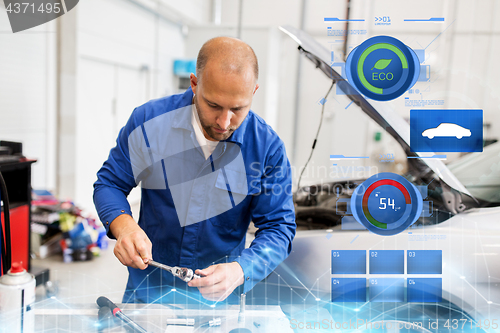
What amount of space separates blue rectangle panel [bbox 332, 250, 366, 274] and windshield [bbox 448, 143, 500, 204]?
48 centimetres

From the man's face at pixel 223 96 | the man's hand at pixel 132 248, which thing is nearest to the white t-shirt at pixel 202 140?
the man's face at pixel 223 96

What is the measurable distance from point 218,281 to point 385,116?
652mm

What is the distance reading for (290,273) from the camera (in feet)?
4.13

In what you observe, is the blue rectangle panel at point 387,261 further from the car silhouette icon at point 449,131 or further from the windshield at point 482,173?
the windshield at point 482,173

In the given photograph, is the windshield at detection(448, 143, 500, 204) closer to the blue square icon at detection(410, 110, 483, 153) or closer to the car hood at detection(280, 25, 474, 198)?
the car hood at detection(280, 25, 474, 198)

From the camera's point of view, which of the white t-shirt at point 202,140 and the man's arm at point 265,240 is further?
the white t-shirt at point 202,140

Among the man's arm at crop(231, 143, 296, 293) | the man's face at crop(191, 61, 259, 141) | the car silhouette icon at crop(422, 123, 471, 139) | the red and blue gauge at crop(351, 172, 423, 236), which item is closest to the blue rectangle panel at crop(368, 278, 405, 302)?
the red and blue gauge at crop(351, 172, 423, 236)

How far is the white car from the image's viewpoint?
850 mm

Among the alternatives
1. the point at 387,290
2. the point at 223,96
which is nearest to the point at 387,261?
the point at 387,290

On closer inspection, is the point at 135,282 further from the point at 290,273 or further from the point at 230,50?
the point at 230,50

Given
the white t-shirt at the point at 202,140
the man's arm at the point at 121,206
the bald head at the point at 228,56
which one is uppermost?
the bald head at the point at 228,56

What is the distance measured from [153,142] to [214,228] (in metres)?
0.30

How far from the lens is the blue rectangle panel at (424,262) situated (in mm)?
848

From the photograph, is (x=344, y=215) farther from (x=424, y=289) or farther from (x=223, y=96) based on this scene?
(x=223, y=96)
